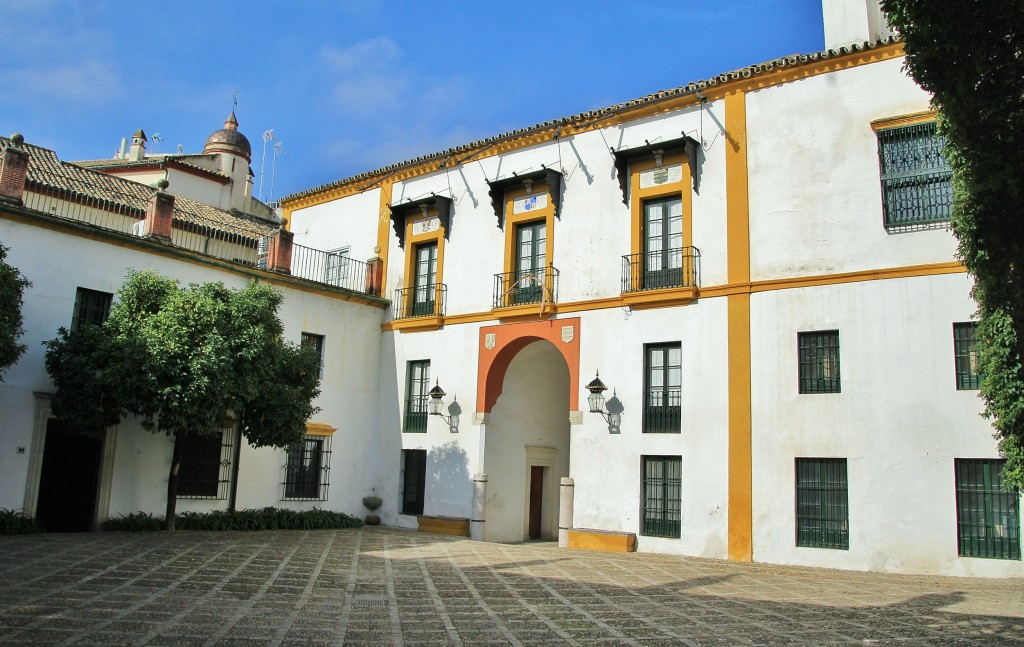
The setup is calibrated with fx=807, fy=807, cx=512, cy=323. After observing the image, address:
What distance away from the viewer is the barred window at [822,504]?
13547mm

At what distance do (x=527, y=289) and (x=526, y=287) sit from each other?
0.06 meters

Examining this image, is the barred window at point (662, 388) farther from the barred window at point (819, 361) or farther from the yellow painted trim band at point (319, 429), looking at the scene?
the yellow painted trim band at point (319, 429)

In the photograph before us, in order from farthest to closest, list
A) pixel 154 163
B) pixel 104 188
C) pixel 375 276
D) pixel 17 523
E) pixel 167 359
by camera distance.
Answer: pixel 154 163 → pixel 375 276 → pixel 104 188 → pixel 17 523 → pixel 167 359

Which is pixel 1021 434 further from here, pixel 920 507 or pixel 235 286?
pixel 235 286

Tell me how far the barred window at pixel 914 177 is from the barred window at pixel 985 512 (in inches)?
159

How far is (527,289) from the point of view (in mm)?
18250

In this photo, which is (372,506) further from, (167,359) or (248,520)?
(167,359)

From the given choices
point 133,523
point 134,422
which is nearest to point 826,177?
point 134,422

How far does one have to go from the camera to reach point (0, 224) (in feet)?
46.3

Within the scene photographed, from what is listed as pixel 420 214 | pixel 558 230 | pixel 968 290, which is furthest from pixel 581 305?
pixel 968 290

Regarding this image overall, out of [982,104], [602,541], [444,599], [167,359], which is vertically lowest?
[444,599]

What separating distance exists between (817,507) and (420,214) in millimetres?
11753

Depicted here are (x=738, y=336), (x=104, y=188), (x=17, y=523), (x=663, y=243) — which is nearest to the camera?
(x=17, y=523)

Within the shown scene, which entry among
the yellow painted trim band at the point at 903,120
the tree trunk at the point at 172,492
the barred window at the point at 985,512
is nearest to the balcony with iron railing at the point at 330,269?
the tree trunk at the point at 172,492
